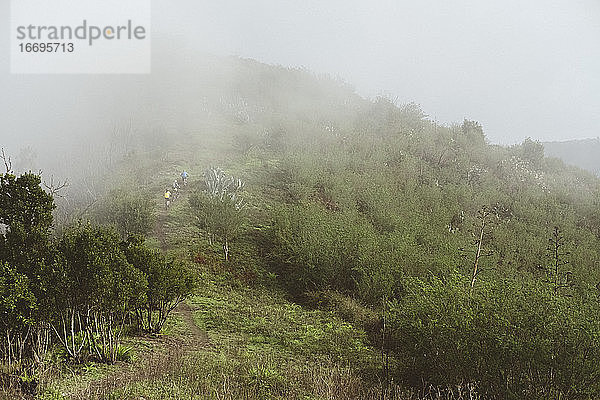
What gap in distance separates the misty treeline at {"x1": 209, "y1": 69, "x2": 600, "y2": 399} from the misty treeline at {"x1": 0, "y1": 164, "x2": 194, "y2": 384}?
183 inches

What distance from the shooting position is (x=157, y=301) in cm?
850

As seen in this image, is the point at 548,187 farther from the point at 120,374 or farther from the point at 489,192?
the point at 120,374

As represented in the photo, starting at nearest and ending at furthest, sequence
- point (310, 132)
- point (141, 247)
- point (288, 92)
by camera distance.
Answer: point (141, 247) < point (310, 132) < point (288, 92)

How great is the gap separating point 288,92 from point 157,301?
121 feet

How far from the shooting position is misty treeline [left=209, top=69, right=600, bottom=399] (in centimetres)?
546

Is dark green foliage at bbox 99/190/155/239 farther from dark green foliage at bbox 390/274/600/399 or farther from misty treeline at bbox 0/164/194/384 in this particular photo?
dark green foliage at bbox 390/274/600/399

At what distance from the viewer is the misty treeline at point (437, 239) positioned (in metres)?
5.46

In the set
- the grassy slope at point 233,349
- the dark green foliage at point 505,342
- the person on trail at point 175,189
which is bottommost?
the grassy slope at point 233,349

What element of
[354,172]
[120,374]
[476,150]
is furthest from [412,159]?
[120,374]

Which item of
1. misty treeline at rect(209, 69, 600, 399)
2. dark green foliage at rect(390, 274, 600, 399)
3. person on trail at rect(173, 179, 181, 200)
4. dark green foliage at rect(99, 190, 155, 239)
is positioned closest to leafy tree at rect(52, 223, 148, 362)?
misty treeline at rect(209, 69, 600, 399)

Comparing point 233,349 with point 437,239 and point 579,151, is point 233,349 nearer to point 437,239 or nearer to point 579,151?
→ point 437,239

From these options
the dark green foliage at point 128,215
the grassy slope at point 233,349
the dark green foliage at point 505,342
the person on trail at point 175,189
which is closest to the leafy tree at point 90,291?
the grassy slope at point 233,349

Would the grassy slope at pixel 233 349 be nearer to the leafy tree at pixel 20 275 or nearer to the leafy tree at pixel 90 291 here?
the leafy tree at pixel 90 291

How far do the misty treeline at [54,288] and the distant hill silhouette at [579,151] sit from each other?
138ft
